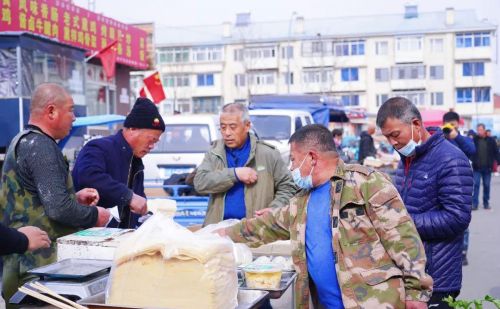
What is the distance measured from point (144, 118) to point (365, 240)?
2.08 meters

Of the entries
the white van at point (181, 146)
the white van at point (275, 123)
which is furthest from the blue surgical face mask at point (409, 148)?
the white van at point (275, 123)

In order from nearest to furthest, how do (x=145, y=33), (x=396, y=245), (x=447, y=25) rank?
(x=396, y=245) → (x=145, y=33) → (x=447, y=25)

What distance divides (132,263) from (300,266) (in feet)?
3.35

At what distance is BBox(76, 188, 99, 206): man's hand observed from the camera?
415cm

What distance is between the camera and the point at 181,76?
6725cm

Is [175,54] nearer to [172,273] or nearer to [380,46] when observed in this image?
[380,46]

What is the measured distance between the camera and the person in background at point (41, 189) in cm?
373

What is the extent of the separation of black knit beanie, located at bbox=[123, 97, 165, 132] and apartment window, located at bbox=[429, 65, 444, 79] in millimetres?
62356

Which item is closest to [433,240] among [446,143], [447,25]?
[446,143]

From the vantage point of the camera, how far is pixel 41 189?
3.72 m

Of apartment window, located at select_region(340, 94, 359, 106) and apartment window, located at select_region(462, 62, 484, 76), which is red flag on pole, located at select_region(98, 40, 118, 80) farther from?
apartment window, located at select_region(462, 62, 484, 76)

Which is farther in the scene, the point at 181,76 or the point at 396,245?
the point at 181,76

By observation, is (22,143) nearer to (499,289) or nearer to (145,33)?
(499,289)

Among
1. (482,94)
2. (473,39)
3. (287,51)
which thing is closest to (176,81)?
(287,51)
